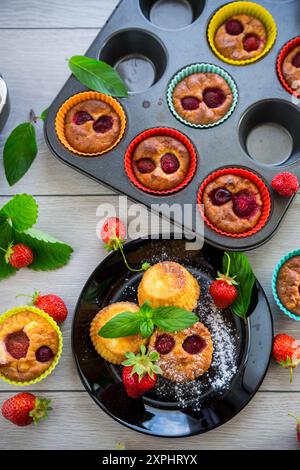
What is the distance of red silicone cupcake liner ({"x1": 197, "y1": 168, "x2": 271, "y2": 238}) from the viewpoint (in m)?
1.78

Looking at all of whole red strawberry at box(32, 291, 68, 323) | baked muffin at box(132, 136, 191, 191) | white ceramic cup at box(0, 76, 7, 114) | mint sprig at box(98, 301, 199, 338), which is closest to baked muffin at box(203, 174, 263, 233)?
baked muffin at box(132, 136, 191, 191)

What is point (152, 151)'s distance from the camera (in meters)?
1.87

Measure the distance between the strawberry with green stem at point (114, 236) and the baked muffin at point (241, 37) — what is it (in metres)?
0.71

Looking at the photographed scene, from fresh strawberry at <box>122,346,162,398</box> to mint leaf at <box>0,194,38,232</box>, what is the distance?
53 cm

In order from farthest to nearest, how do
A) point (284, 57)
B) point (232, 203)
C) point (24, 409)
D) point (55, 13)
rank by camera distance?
1. point (55, 13)
2. point (284, 57)
3. point (232, 203)
4. point (24, 409)

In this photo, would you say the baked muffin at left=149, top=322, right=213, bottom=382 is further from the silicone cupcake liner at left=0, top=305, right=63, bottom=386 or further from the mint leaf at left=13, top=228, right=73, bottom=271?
the mint leaf at left=13, top=228, right=73, bottom=271

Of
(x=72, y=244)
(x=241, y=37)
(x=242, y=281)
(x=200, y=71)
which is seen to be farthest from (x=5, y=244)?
(x=241, y=37)

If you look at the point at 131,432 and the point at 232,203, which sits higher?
the point at 232,203

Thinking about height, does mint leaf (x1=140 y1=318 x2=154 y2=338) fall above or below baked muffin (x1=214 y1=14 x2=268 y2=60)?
below

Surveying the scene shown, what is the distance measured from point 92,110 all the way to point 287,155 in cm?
71

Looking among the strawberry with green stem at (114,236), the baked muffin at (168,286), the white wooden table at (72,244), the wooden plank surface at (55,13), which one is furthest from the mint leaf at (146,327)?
the wooden plank surface at (55,13)

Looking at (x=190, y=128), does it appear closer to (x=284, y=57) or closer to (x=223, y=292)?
(x=284, y=57)

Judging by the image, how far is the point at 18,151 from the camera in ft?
6.30

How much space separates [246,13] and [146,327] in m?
1.17
